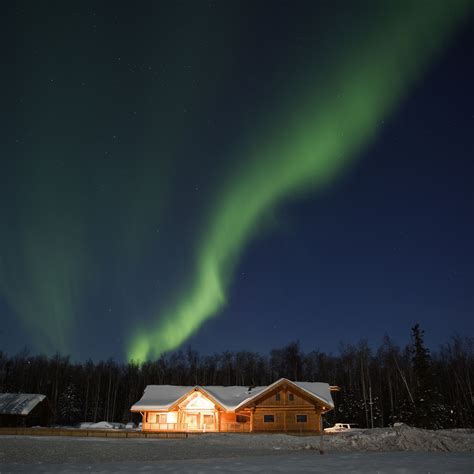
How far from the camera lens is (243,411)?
1848 inches

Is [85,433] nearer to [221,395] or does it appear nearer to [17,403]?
[221,395]

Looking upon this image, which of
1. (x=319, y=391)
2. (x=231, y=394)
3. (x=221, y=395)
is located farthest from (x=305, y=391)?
(x=221, y=395)

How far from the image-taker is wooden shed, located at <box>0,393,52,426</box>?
53.1 metres

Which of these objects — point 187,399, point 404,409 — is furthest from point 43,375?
point 404,409

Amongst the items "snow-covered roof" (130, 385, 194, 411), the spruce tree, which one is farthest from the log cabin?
the spruce tree

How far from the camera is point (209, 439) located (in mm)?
32156

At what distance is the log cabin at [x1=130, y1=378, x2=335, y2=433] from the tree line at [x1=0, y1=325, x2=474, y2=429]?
12567mm

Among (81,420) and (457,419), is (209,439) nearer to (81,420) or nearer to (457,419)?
(457,419)

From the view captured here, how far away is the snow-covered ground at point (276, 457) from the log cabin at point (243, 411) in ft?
53.3

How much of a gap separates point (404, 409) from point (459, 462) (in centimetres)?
4092

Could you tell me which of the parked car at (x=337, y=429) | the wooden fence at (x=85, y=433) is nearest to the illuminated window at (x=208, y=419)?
the parked car at (x=337, y=429)

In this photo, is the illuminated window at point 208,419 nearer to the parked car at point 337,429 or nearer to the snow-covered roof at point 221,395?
the snow-covered roof at point 221,395

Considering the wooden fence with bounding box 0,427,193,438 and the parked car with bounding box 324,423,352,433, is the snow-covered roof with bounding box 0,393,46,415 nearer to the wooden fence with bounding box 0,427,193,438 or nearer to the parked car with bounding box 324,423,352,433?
the wooden fence with bounding box 0,427,193,438

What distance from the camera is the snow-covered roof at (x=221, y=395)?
153ft
